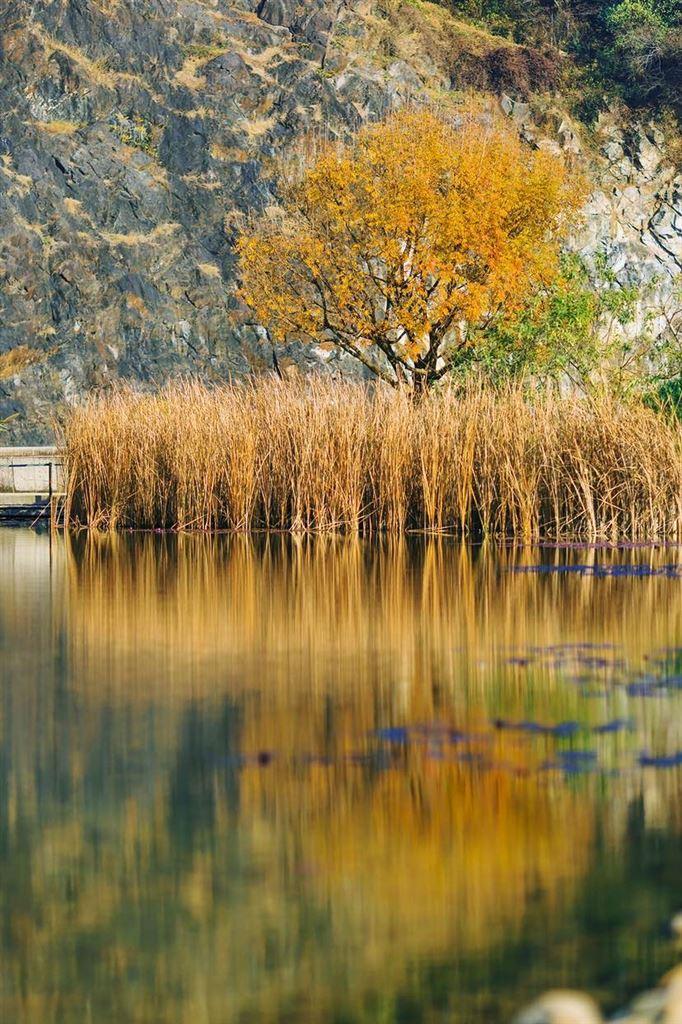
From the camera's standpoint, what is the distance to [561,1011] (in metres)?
2.93

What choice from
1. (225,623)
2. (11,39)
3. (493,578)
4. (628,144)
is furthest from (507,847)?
(628,144)

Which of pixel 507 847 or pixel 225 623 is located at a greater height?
pixel 225 623

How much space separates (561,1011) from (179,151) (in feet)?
151

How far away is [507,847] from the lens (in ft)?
14.6

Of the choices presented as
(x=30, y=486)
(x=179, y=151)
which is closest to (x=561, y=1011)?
(x=30, y=486)

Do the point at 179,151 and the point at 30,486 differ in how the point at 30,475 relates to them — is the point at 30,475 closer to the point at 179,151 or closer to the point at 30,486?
the point at 30,486

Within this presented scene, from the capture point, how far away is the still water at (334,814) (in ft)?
11.4

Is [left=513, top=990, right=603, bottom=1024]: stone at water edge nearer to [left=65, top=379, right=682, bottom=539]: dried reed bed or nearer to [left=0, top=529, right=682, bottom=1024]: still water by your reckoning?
[left=0, top=529, right=682, bottom=1024]: still water

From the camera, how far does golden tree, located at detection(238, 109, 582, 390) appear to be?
2656cm

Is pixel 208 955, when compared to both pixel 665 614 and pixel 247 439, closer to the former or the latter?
pixel 665 614

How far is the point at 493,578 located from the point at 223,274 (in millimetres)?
33411

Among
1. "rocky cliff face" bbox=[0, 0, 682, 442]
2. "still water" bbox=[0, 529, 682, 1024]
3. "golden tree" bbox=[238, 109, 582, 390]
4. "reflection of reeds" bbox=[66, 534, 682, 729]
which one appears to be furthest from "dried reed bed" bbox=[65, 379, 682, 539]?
"rocky cliff face" bbox=[0, 0, 682, 442]

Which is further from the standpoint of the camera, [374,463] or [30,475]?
[30,475]

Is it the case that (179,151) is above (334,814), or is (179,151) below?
above
